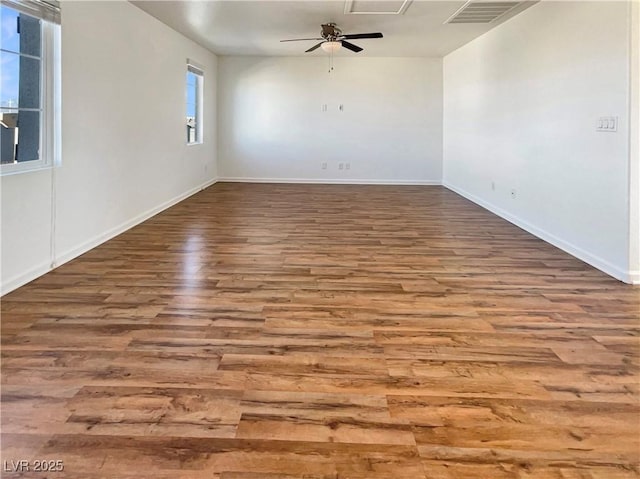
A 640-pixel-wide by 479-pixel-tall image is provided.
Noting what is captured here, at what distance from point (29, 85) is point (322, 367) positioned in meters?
3.01

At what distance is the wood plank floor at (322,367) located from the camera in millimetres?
1661

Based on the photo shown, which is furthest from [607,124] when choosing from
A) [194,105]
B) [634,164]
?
[194,105]

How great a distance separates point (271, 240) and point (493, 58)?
390 centimetres

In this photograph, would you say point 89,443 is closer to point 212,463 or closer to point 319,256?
point 212,463

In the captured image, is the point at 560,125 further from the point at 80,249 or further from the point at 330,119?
the point at 330,119

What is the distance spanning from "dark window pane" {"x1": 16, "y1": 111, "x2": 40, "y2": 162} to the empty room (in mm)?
20

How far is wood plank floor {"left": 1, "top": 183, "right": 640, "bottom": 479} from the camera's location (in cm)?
166

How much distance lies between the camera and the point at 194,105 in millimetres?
8672

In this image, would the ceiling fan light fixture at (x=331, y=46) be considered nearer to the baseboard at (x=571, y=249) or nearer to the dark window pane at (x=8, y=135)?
the baseboard at (x=571, y=249)

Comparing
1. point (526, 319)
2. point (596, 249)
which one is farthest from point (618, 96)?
point (526, 319)

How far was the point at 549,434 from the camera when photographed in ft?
5.86

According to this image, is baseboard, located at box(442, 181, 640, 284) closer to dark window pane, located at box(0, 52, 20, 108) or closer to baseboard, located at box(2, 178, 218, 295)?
baseboard, located at box(2, 178, 218, 295)

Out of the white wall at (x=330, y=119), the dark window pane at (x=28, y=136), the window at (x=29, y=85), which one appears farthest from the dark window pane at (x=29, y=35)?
the white wall at (x=330, y=119)

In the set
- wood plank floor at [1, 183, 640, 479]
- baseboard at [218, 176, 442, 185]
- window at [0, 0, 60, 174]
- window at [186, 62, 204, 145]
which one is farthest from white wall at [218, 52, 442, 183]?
window at [0, 0, 60, 174]
